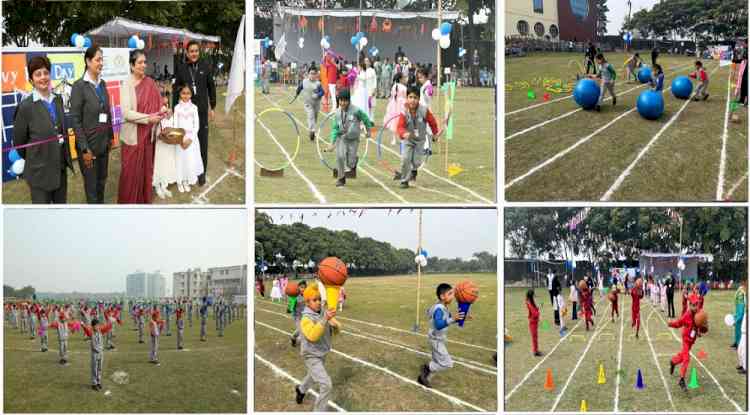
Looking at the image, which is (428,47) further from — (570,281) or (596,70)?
(570,281)

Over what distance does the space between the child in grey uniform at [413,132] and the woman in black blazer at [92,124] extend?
2371 millimetres

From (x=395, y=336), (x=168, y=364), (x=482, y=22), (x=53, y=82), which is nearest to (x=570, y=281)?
(x=395, y=336)

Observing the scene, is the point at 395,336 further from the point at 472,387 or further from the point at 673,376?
the point at 673,376

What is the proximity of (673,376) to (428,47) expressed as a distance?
331 cm

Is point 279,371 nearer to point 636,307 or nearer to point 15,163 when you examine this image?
point 15,163

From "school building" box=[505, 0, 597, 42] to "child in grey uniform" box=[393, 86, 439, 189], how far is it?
3.35ft

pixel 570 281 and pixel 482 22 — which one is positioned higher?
pixel 482 22

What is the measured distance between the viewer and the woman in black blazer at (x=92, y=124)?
8797mm

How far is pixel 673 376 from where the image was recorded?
28.4 feet

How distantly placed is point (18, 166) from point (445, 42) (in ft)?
11.8

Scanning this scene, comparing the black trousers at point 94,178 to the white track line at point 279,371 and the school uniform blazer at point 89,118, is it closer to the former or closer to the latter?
the school uniform blazer at point 89,118

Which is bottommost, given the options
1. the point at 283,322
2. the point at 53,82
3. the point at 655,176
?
the point at 283,322

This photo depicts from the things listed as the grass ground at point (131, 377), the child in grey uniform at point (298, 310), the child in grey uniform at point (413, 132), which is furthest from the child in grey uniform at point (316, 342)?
the child in grey uniform at point (413, 132)

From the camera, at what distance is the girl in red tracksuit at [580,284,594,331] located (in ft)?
29.0
